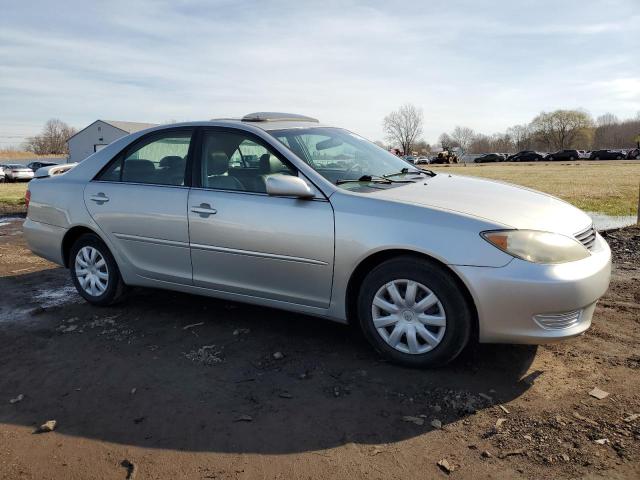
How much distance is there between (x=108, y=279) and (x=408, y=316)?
9.49 feet

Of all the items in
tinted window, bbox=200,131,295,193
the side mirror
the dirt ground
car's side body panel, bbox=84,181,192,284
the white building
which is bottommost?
the dirt ground

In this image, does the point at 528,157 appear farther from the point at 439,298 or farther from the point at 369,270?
the point at 439,298

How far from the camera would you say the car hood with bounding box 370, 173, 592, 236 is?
133 inches

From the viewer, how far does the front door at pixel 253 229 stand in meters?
3.72

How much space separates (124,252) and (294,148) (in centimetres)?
183

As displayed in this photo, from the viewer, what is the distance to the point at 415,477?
249 centimetres

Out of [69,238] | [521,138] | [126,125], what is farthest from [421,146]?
[69,238]

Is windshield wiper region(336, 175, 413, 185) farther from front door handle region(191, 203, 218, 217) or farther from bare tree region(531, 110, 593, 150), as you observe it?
bare tree region(531, 110, 593, 150)

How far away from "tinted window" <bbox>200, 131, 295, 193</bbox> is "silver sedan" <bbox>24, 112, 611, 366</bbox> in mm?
11

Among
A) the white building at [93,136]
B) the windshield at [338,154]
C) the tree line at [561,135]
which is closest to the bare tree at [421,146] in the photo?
the tree line at [561,135]

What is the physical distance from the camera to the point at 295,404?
3154 mm

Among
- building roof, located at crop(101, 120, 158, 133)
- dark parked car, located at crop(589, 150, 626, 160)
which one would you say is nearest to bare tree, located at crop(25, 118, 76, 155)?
building roof, located at crop(101, 120, 158, 133)

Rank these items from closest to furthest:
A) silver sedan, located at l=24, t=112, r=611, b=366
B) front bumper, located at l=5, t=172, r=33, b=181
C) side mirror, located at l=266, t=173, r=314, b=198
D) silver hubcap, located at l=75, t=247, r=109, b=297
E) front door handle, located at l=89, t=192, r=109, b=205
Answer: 1. silver sedan, located at l=24, t=112, r=611, b=366
2. side mirror, located at l=266, t=173, r=314, b=198
3. front door handle, located at l=89, t=192, r=109, b=205
4. silver hubcap, located at l=75, t=247, r=109, b=297
5. front bumper, located at l=5, t=172, r=33, b=181

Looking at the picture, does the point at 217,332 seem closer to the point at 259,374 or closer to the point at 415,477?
the point at 259,374
